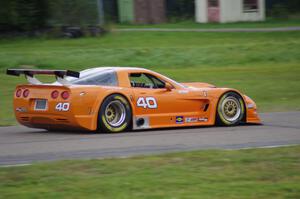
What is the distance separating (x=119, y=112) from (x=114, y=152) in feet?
7.51

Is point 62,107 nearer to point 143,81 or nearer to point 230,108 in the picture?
point 143,81

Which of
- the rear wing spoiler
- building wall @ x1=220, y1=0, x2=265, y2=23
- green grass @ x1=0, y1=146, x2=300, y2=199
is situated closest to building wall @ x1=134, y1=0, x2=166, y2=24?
building wall @ x1=220, y1=0, x2=265, y2=23

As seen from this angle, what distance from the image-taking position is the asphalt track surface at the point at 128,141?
9.88m

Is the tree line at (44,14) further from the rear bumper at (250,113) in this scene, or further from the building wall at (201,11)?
the rear bumper at (250,113)

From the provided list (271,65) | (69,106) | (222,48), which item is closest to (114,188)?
(69,106)

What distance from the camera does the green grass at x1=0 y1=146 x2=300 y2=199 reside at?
7297 mm

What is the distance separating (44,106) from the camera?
1198cm

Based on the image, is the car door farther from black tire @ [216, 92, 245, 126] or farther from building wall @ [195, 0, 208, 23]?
building wall @ [195, 0, 208, 23]

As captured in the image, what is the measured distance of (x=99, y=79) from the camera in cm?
1232

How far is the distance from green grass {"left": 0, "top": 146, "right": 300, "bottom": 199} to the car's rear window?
3.09 meters

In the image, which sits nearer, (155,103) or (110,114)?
(110,114)

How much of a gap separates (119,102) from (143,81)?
1.14 m

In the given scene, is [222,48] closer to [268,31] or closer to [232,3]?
[268,31]

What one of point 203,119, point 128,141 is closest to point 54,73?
point 128,141
